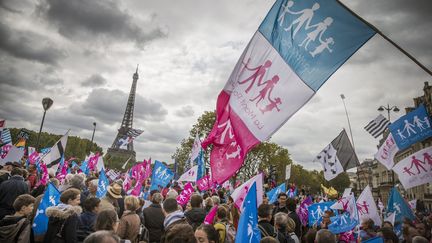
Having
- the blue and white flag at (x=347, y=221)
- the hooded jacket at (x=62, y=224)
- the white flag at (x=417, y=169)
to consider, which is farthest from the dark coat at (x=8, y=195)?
the white flag at (x=417, y=169)

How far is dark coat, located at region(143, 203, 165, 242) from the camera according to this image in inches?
223

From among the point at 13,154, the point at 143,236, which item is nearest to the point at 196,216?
the point at 143,236

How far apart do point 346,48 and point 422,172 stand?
6.27 metres

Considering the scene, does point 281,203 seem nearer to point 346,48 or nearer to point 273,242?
point 273,242

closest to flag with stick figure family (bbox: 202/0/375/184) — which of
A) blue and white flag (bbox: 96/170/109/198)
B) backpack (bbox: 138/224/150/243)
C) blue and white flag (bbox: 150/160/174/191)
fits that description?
backpack (bbox: 138/224/150/243)

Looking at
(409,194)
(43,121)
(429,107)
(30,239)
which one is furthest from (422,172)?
(409,194)

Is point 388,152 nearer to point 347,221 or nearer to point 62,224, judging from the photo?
point 347,221

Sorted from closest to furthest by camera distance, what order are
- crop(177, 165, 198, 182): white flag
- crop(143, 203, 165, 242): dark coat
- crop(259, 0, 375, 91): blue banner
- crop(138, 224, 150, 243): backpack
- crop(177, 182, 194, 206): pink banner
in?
crop(259, 0, 375, 91): blue banner < crop(138, 224, 150, 243): backpack < crop(143, 203, 165, 242): dark coat < crop(177, 182, 194, 206): pink banner < crop(177, 165, 198, 182): white flag

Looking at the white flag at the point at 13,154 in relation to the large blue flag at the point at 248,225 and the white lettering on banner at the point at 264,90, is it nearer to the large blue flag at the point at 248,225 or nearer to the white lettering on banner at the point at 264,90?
the white lettering on banner at the point at 264,90

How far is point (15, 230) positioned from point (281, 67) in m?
4.41

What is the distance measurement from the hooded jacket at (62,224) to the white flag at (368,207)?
7.54 m

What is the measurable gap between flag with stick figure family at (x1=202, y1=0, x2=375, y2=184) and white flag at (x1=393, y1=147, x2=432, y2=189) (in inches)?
233

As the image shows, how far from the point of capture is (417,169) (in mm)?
7508

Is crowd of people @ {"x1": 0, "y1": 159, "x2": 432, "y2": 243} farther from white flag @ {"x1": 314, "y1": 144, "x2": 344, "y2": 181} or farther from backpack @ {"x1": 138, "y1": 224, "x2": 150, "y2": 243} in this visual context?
white flag @ {"x1": 314, "y1": 144, "x2": 344, "y2": 181}
